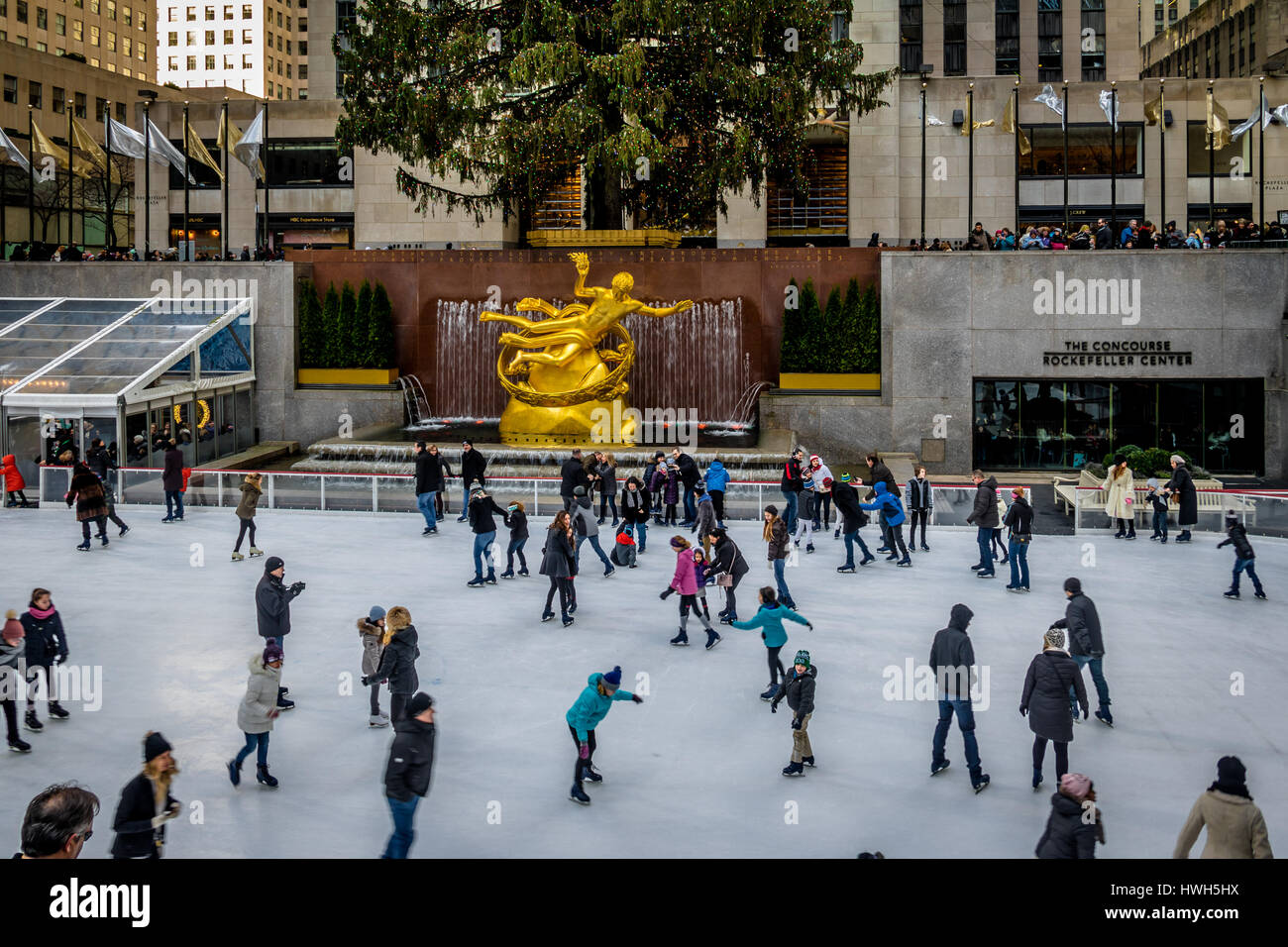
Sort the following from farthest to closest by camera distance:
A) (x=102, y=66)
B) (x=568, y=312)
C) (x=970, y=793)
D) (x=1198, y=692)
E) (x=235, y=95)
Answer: (x=102, y=66)
(x=235, y=95)
(x=568, y=312)
(x=1198, y=692)
(x=970, y=793)

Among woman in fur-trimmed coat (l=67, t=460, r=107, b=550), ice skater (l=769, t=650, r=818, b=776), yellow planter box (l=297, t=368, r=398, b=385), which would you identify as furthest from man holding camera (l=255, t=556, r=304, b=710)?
yellow planter box (l=297, t=368, r=398, b=385)

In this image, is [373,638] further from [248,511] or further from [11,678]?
[248,511]

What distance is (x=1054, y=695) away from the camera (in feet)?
32.6

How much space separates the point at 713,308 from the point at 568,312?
5125mm

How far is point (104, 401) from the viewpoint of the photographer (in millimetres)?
26047

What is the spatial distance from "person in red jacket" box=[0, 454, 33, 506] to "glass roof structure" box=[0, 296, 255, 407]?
88.9 inches

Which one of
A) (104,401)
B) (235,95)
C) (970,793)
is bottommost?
(970,793)

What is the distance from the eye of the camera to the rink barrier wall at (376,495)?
21.6 metres

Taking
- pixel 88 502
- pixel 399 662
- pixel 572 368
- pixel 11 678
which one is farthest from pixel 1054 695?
pixel 572 368

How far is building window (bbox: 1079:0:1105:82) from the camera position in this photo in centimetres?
7044

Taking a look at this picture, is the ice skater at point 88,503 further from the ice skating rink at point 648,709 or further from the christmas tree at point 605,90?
the christmas tree at point 605,90

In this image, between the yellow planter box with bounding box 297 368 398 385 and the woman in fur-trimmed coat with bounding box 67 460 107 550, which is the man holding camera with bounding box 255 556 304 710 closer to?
the woman in fur-trimmed coat with bounding box 67 460 107 550

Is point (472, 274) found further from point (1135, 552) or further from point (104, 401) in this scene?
point (1135, 552)
